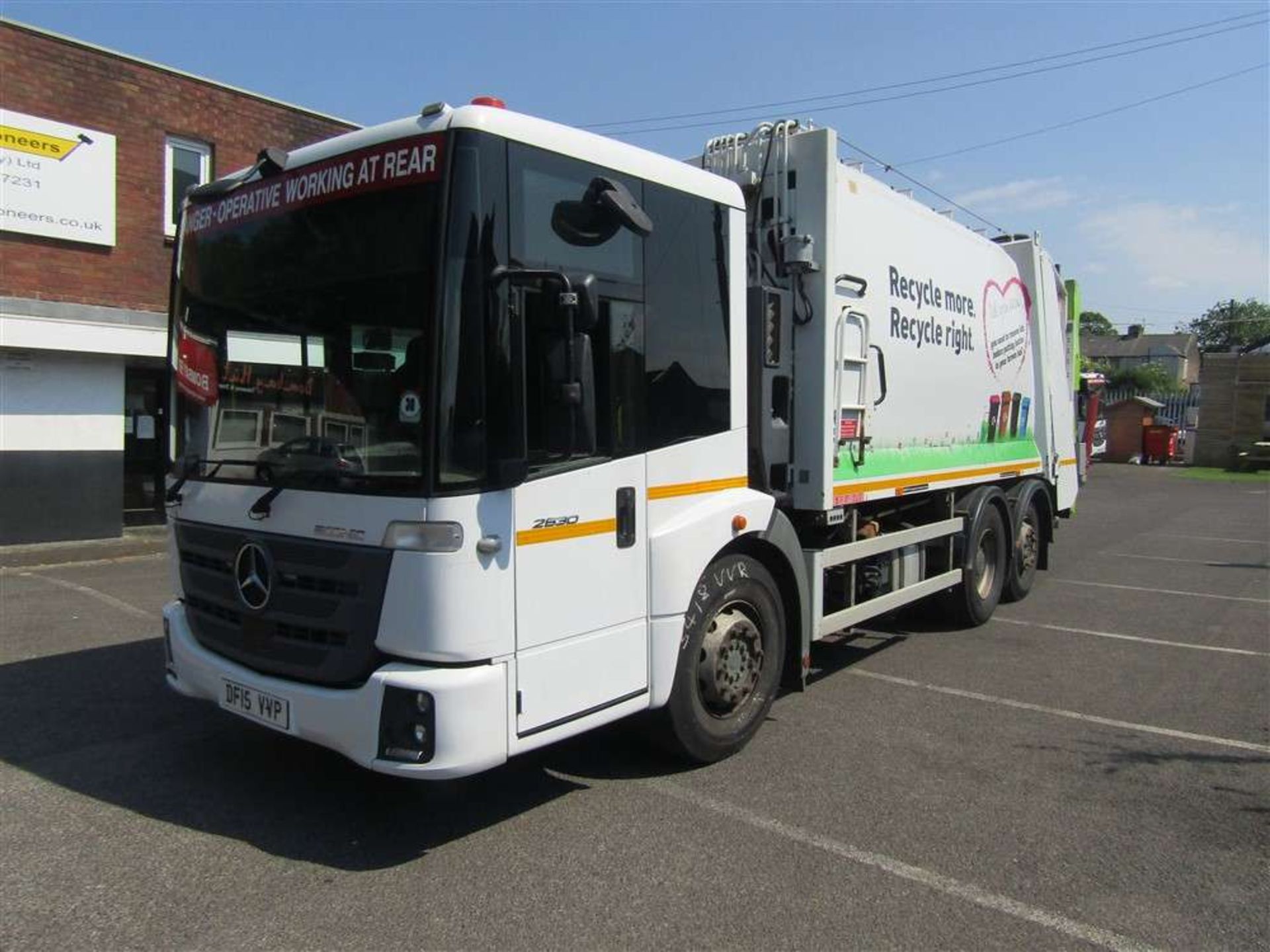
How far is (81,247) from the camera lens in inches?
481

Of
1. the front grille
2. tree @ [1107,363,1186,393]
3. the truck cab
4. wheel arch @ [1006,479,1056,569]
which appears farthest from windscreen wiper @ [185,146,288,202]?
tree @ [1107,363,1186,393]

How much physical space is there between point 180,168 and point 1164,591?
538 inches

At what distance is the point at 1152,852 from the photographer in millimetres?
3979

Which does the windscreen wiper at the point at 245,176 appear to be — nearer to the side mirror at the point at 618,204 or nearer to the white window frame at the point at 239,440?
the white window frame at the point at 239,440

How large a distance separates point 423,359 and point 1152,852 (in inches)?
142

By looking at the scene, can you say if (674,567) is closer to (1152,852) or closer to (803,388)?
(803,388)

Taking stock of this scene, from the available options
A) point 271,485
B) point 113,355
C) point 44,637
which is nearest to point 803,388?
point 271,485

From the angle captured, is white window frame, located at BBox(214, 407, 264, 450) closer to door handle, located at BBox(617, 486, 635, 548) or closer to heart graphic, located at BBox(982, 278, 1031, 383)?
door handle, located at BBox(617, 486, 635, 548)

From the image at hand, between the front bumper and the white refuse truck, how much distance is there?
0.03 feet

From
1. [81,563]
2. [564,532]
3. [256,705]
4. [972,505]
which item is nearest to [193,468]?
[256,705]

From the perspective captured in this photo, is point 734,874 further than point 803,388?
No

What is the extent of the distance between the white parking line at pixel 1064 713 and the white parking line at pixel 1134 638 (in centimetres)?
244

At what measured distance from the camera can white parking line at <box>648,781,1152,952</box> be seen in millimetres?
3350

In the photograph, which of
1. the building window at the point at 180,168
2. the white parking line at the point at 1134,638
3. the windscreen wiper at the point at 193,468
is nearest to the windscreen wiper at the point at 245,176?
the windscreen wiper at the point at 193,468
